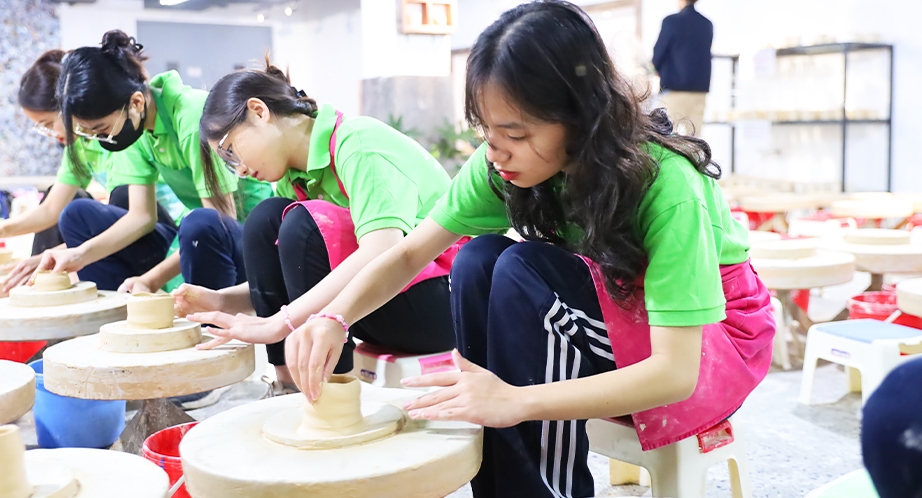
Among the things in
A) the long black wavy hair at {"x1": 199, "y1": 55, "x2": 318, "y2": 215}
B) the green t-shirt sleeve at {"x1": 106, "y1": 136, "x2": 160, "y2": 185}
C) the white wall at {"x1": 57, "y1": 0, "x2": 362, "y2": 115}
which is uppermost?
the white wall at {"x1": 57, "y1": 0, "x2": 362, "y2": 115}

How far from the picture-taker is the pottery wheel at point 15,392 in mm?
1625

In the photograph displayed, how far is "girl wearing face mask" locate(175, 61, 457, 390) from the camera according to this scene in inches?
77.0

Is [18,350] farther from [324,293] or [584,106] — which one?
[584,106]

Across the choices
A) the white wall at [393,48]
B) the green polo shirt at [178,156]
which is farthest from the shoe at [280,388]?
the white wall at [393,48]

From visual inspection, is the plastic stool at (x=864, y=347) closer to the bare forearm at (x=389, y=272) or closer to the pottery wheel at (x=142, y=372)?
the bare forearm at (x=389, y=272)

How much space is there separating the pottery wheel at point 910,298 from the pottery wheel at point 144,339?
196cm

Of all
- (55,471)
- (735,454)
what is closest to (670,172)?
(735,454)

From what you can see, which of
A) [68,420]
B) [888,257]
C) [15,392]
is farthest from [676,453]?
[888,257]

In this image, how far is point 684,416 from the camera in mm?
1402

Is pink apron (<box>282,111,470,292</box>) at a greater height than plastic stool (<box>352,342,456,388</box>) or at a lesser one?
greater

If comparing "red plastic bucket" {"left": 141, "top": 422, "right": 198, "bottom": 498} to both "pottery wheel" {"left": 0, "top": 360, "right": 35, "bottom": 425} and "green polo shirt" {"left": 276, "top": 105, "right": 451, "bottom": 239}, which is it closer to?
"pottery wheel" {"left": 0, "top": 360, "right": 35, "bottom": 425}

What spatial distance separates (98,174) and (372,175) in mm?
2060

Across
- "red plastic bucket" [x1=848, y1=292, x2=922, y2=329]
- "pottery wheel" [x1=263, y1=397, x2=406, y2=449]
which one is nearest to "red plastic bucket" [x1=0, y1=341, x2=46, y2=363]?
"pottery wheel" [x1=263, y1=397, x2=406, y2=449]

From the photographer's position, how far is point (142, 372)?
179cm
